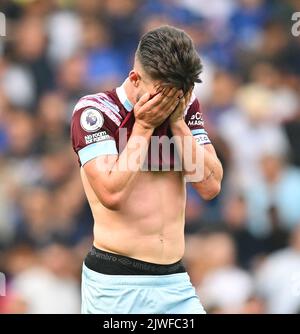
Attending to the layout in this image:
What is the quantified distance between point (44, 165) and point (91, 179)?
→ 13.3 ft

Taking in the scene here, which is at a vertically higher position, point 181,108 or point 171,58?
point 171,58

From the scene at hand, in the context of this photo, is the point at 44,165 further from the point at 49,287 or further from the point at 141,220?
the point at 141,220

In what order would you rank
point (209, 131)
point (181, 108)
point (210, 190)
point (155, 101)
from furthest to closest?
point (209, 131)
point (210, 190)
point (181, 108)
point (155, 101)

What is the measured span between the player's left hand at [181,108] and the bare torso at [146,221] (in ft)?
1.00

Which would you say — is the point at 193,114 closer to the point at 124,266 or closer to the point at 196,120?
the point at 196,120

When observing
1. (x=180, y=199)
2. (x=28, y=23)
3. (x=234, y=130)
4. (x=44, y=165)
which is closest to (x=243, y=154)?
(x=234, y=130)

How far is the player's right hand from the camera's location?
4.54 m

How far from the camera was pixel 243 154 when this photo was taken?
884 centimetres

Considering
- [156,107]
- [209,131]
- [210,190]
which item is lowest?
[210,190]

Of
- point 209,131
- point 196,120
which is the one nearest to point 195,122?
point 196,120

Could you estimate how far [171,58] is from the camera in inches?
180

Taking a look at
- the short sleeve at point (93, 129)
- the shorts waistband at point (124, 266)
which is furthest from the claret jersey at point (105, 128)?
the shorts waistband at point (124, 266)

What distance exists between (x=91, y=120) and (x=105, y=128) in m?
0.08

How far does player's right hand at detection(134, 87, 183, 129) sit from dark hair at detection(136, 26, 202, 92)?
0.05m
